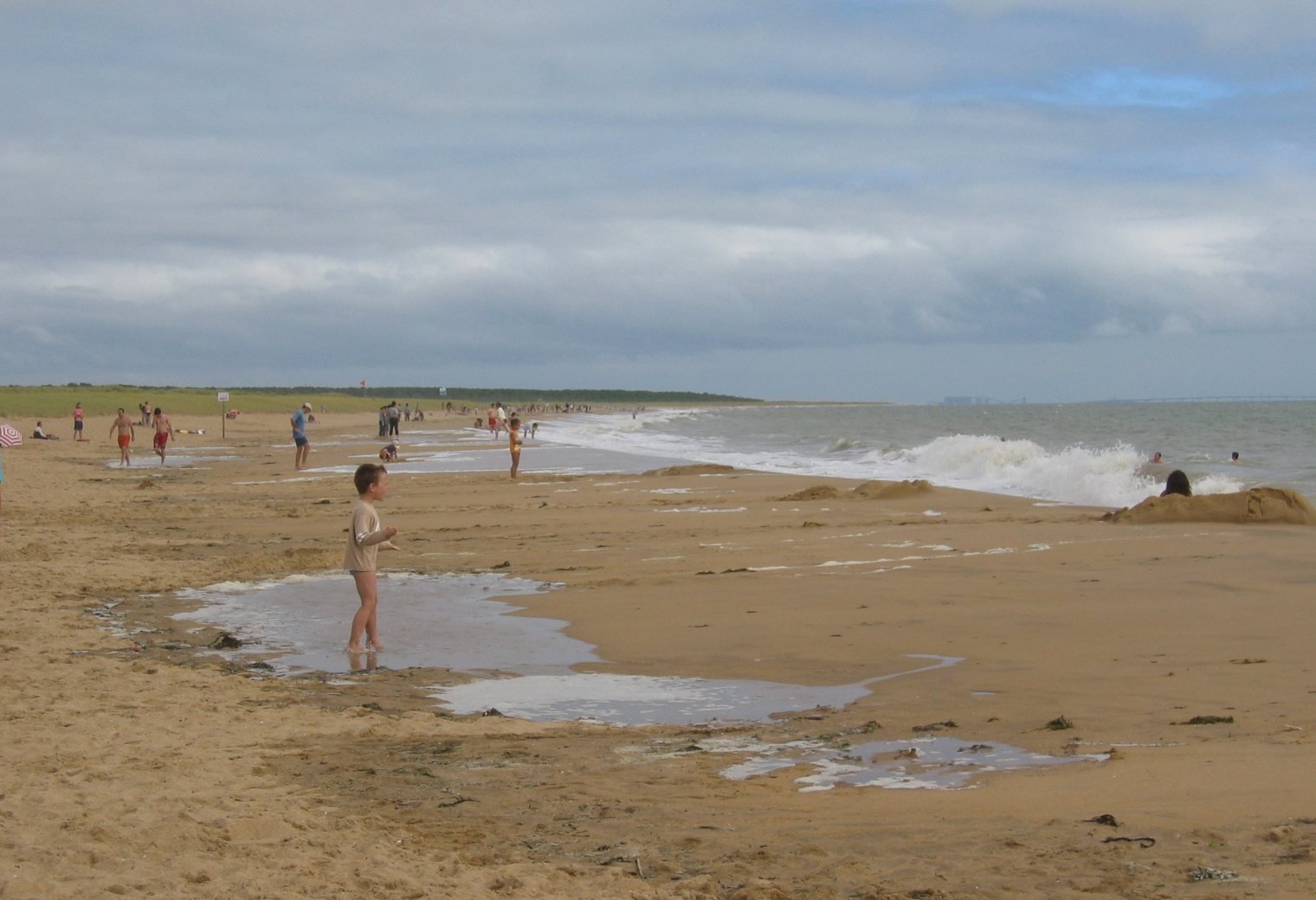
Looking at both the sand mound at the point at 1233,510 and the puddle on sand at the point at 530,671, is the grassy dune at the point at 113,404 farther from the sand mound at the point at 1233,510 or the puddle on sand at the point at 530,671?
the sand mound at the point at 1233,510

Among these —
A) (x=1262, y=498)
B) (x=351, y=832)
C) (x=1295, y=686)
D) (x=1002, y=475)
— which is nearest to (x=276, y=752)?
(x=351, y=832)

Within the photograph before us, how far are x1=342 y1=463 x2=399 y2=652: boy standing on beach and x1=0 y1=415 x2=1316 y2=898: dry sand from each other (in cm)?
91

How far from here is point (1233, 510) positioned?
51.4 ft

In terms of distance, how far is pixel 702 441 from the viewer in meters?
56.1

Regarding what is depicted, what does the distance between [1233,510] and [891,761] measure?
37.6ft

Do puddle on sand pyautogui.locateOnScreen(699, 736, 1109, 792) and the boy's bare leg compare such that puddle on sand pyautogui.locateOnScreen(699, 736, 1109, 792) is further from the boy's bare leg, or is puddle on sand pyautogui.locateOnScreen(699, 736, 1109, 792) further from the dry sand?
the boy's bare leg

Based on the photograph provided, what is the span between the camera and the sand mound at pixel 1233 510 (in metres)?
15.5

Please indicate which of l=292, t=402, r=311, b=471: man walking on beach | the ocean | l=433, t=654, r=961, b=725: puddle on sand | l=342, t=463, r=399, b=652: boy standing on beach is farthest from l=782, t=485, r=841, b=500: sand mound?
l=292, t=402, r=311, b=471: man walking on beach

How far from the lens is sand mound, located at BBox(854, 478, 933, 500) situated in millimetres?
20594

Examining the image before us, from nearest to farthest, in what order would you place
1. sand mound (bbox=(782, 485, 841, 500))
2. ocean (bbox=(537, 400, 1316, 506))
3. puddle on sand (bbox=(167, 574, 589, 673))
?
puddle on sand (bbox=(167, 574, 589, 673)) < sand mound (bbox=(782, 485, 841, 500)) < ocean (bbox=(537, 400, 1316, 506))

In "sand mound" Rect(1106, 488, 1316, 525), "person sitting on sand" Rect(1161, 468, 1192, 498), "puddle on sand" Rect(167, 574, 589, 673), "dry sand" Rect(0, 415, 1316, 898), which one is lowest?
"puddle on sand" Rect(167, 574, 589, 673)

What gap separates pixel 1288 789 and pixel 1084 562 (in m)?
7.81

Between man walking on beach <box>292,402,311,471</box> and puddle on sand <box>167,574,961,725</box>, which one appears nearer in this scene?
puddle on sand <box>167,574,961,725</box>

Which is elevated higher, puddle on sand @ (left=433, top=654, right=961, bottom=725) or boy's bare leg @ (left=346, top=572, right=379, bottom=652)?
boy's bare leg @ (left=346, top=572, right=379, bottom=652)
